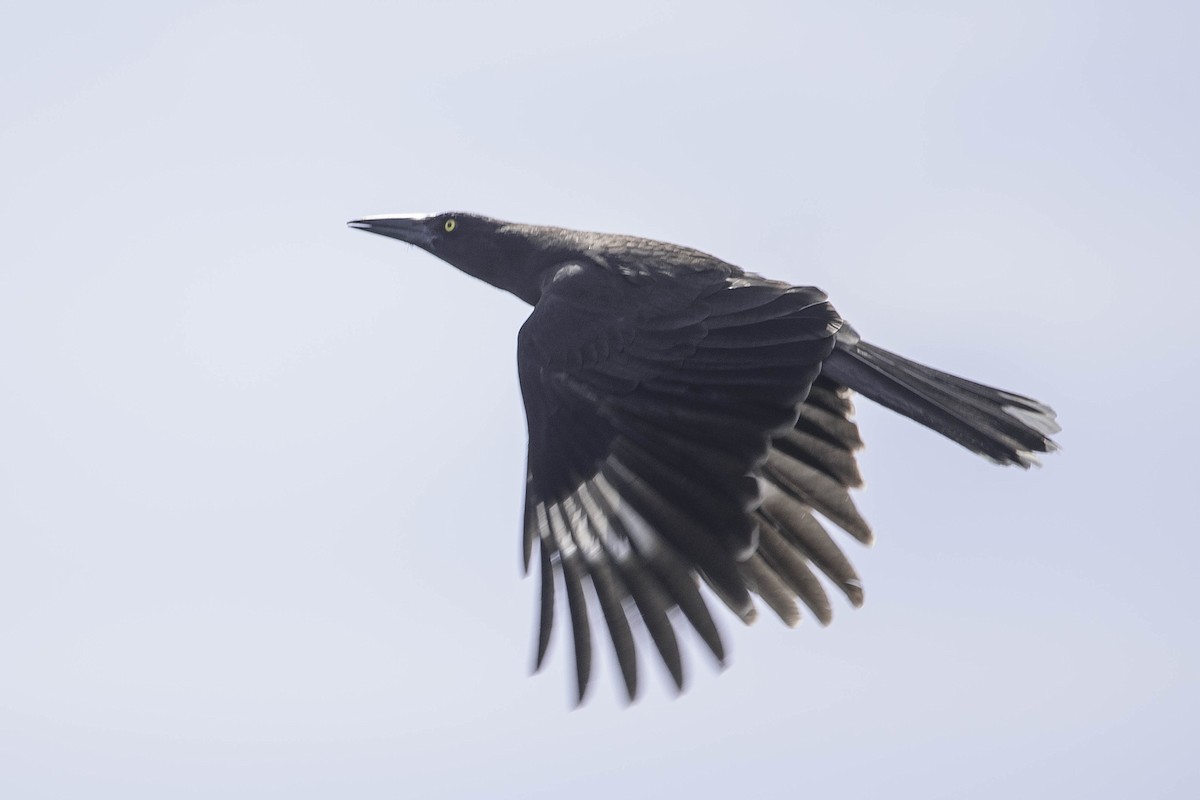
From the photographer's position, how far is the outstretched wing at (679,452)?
7113mm

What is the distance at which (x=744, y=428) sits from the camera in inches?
293

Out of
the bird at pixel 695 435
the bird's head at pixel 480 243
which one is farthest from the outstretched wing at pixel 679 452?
the bird's head at pixel 480 243

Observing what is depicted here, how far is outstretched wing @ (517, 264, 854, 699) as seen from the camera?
7113 mm

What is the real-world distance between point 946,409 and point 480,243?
10.5ft

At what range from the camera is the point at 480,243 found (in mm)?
10078

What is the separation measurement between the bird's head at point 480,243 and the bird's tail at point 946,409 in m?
2.09

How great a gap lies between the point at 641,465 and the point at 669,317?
90cm

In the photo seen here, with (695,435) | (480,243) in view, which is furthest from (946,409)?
(480,243)

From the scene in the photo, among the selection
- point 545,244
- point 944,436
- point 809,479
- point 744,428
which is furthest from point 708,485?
point 545,244

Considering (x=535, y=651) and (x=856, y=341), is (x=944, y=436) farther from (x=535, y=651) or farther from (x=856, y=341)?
(x=535, y=651)

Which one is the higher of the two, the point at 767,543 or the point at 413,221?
the point at 413,221

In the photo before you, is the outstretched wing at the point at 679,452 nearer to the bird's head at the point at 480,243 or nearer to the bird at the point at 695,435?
the bird at the point at 695,435

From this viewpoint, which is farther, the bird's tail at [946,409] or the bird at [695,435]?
the bird's tail at [946,409]

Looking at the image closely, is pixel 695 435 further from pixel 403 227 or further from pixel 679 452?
pixel 403 227
